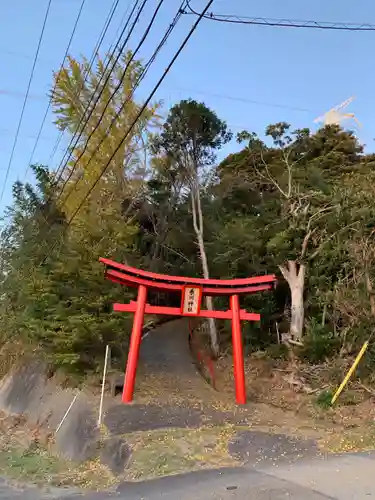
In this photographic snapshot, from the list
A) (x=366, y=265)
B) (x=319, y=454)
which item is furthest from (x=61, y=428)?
(x=366, y=265)

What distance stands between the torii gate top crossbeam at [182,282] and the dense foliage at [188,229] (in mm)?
1369

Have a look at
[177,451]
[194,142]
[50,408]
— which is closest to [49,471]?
[177,451]

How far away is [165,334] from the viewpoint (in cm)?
2484

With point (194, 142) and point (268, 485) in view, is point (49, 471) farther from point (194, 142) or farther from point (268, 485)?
point (194, 142)

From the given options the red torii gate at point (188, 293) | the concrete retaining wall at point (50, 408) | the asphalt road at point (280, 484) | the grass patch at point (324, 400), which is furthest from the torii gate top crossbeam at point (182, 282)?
the asphalt road at point (280, 484)

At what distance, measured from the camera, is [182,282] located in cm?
1413

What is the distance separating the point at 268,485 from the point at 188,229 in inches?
705

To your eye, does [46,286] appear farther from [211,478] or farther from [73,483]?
[211,478]

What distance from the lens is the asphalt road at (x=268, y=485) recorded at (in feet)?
21.0

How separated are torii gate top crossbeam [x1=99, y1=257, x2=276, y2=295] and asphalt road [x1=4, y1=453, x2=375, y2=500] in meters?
6.43

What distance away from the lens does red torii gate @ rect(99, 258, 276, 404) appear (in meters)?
13.4

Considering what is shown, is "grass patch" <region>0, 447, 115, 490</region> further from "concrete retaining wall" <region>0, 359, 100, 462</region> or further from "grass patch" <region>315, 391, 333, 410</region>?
"grass patch" <region>315, 391, 333, 410</region>

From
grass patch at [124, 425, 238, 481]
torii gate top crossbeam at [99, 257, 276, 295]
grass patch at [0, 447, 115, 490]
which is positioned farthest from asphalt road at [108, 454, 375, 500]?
torii gate top crossbeam at [99, 257, 276, 295]

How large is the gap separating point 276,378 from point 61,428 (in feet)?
25.8
